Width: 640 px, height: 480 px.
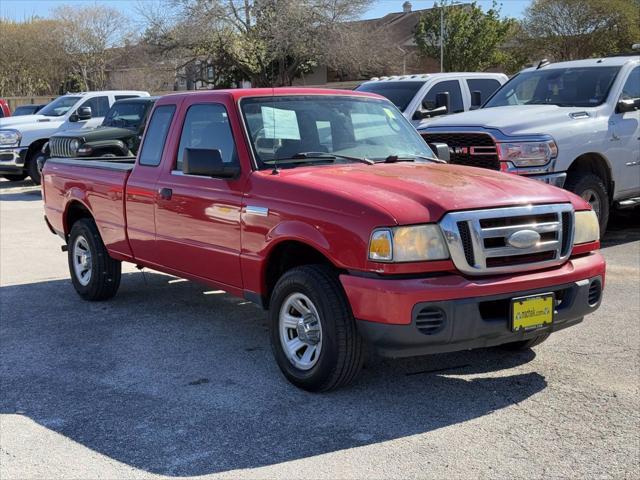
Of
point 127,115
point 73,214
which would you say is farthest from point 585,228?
point 127,115

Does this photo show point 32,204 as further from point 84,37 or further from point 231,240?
point 84,37

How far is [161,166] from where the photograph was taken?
641 centimetres

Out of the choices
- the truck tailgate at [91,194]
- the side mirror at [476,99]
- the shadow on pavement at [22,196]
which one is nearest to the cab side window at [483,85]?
the side mirror at [476,99]

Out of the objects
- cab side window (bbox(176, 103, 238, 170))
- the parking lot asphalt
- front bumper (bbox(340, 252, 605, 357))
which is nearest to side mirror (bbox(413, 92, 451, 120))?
the parking lot asphalt

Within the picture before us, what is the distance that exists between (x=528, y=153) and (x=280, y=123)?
12.5 feet

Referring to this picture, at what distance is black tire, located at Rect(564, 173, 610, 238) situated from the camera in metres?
8.94

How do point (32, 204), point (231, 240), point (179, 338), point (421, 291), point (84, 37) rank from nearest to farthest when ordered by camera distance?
point (421, 291) < point (231, 240) < point (179, 338) < point (32, 204) < point (84, 37)

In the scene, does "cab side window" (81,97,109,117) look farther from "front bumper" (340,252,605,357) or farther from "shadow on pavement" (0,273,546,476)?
"front bumper" (340,252,605,357)

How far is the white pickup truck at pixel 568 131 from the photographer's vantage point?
342 inches

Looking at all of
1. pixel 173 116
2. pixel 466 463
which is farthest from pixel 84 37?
pixel 466 463

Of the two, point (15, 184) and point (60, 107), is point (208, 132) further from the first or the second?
point (15, 184)

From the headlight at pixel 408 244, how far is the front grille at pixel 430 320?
0.95 ft

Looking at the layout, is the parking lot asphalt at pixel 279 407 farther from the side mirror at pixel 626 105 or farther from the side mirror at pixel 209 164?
the side mirror at pixel 626 105

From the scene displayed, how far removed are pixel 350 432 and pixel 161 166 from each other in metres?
2.94
